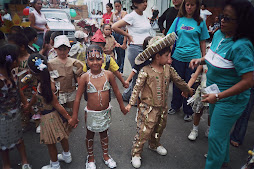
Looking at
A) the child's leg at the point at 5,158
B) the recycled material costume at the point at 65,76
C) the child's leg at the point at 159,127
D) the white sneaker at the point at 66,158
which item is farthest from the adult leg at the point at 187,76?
the child's leg at the point at 5,158

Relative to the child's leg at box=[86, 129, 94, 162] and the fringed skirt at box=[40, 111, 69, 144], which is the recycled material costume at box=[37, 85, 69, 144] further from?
A: the child's leg at box=[86, 129, 94, 162]

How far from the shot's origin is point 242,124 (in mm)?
3109

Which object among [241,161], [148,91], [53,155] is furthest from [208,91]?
[53,155]

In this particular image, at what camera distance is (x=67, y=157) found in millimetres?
2723

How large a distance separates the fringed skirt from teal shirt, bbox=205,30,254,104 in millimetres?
1926

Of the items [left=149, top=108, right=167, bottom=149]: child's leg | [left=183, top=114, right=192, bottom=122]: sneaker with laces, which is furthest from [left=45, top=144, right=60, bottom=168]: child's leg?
[left=183, top=114, right=192, bottom=122]: sneaker with laces

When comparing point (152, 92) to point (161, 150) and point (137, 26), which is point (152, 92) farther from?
point (137, 26)

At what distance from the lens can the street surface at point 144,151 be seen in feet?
9.09

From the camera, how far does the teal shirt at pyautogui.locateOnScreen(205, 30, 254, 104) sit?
1795 millimetres

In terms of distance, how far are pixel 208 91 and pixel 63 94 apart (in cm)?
206

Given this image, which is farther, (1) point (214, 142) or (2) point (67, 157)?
(2) point (67, 157)

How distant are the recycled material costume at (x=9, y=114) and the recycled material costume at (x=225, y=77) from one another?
231 centimetres

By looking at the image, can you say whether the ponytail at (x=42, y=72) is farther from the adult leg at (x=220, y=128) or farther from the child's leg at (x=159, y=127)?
the adult leg at (x=220, y=128)

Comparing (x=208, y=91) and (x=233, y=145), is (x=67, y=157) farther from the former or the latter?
(x=233, y=145)
